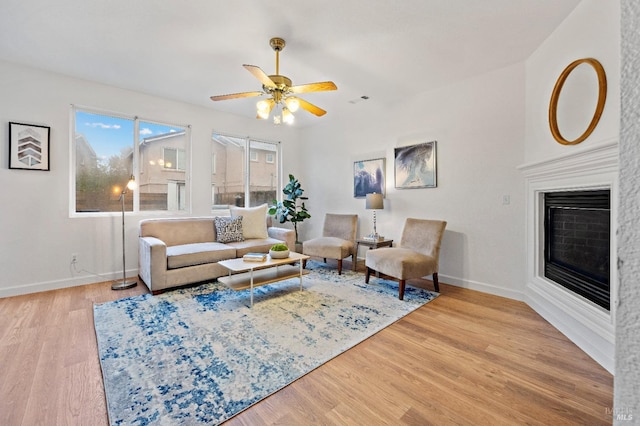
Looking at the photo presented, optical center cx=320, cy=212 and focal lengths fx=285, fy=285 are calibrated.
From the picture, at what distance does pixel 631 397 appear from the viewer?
0.40m

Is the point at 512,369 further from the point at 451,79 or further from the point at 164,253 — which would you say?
the point at 164,253

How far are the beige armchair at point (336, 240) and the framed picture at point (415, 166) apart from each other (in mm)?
979

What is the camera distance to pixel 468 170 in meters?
3.54

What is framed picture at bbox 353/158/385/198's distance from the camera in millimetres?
4512

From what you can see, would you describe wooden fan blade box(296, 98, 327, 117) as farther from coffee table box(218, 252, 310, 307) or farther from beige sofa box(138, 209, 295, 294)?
beige sofa box(138, 209, 295, 294)

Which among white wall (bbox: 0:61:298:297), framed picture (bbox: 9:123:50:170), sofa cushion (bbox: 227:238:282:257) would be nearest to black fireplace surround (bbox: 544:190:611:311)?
sofa cushion (bbox: 227:238:282:257)

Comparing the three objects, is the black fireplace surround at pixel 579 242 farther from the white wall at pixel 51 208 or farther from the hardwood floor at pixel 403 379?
the white wall at pixel 51 208

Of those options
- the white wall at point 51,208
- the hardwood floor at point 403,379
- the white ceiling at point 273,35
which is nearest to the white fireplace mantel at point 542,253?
the hardwood floor at point 403,379

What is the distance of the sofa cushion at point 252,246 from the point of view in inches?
152

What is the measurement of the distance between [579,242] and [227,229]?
398 cm

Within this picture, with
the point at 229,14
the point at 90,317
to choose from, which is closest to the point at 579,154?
the point at 229,14

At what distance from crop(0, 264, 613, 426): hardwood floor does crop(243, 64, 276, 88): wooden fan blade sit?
7.57 feet

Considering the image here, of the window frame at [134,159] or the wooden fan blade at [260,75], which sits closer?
the wooden fan blade at [260,75]

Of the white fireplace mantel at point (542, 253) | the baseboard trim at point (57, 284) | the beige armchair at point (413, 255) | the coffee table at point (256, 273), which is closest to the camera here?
the white fireplace mantel at point (542, 253)
